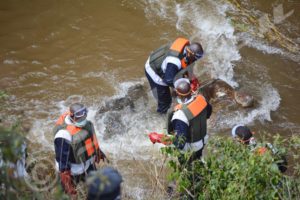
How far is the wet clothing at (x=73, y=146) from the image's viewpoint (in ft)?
15.6

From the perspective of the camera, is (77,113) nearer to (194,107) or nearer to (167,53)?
(194,107)

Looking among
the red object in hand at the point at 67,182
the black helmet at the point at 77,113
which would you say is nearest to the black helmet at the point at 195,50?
the black helmet at the point at 77,113

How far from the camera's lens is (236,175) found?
13.6 feet

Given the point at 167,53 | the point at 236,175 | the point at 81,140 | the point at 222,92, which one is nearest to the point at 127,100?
the point at 167,53

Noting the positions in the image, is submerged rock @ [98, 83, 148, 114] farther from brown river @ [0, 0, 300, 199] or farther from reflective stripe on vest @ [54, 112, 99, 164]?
reflective stripe on vest @ [54, 112, 99, 164]

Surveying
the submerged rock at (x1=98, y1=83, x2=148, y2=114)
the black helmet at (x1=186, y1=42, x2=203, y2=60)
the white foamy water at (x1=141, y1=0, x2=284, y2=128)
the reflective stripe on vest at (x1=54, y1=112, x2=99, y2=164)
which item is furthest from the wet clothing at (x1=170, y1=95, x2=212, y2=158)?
the submerged rock at (x1=98, y1=83, x2=148, y2=114)

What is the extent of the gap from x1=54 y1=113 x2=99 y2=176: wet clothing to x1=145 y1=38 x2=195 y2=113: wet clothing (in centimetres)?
180

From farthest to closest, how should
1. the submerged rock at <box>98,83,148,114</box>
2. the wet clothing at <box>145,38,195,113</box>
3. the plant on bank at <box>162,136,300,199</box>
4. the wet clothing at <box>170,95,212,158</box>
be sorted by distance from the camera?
the submerged rock at <box>98,83,148,114</box> → the wet clothing at <box>145,38,195,113</box> → the wet clothing at <box>170,95,212,158</box> → the plant on bank at <box>162,136,300,199</box>

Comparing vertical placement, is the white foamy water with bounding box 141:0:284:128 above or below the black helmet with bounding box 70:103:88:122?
below

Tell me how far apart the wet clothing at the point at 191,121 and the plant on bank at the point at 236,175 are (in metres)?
0.45

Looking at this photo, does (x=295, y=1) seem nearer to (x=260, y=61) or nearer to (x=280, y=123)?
(x=260, y=61)

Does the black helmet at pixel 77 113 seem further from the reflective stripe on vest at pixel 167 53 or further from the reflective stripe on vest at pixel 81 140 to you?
the reflective stripe on vest at pixel 167 53

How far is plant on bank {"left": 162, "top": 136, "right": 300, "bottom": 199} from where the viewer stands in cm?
404

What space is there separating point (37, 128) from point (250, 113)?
368 centimetres
